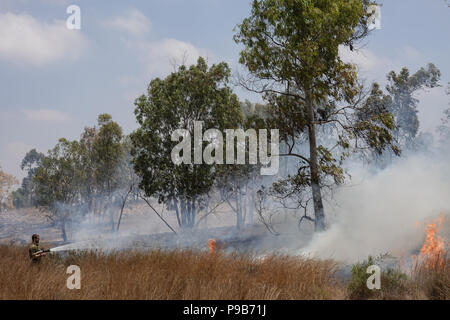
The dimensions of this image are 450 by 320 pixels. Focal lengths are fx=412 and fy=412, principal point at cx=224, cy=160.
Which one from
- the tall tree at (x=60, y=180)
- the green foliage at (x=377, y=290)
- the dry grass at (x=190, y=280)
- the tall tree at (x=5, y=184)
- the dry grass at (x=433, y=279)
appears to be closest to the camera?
the dry grass at (x=190, y=280)

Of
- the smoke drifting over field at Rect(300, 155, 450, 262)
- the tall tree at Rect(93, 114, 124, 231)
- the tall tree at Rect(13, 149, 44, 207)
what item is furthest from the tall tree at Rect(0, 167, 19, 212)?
the smoke drifting over field at Rect(300, 155, 450, 262)

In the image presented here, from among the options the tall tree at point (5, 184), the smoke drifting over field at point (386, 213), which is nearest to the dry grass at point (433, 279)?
the smoke drifting over field at point (386, 213)

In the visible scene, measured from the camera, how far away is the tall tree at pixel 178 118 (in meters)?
26.9

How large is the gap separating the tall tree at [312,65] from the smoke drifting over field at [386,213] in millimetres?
2084

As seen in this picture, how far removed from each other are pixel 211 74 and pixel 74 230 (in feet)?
99.1

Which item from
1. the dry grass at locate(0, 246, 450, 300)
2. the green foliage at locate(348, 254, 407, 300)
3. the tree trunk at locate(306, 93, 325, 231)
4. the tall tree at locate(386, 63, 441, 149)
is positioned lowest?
the green foliage at locate(348, 254, 407, 300)

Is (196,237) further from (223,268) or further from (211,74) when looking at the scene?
(223,268)

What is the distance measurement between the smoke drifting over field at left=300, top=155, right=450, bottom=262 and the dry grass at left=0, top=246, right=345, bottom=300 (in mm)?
6195

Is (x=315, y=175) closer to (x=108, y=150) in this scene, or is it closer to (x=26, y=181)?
(x=108, y=150)

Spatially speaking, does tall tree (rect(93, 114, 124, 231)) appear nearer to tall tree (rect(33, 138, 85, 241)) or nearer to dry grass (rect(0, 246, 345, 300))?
tall tree (rect(33, 138, 85, 241))

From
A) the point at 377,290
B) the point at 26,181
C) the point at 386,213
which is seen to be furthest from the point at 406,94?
the point at 26,181

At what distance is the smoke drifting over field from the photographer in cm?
1822

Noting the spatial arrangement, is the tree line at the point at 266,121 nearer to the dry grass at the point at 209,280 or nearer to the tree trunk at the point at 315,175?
the tree trunk at the point at 315,175
